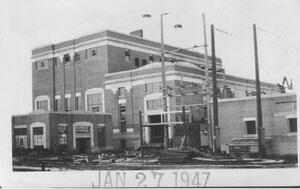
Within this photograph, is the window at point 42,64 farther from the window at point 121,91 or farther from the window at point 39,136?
the window at point 121,91

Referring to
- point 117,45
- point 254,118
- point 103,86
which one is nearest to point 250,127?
point 254,118

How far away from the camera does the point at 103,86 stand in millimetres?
22703

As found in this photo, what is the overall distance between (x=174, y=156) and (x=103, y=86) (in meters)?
12.4

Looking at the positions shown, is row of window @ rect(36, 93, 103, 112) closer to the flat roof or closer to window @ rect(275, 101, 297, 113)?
the flat roof

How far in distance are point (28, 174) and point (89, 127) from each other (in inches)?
476

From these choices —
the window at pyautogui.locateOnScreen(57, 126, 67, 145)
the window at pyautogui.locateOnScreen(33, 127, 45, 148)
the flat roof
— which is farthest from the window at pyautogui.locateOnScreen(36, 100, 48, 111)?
the flat roof

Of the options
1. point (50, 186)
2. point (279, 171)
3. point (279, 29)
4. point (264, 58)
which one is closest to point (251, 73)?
point (264, 58)

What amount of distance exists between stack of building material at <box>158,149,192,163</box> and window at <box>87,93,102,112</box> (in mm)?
11236

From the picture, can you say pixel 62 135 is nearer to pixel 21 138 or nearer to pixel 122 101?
pixel 122 101

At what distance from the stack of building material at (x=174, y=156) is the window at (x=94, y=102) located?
11236mm

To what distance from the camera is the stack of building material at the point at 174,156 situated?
1042 centimetres

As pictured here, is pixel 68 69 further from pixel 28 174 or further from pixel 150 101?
pixel 28 174

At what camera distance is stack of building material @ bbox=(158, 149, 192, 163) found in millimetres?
10418

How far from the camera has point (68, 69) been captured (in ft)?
71.9
